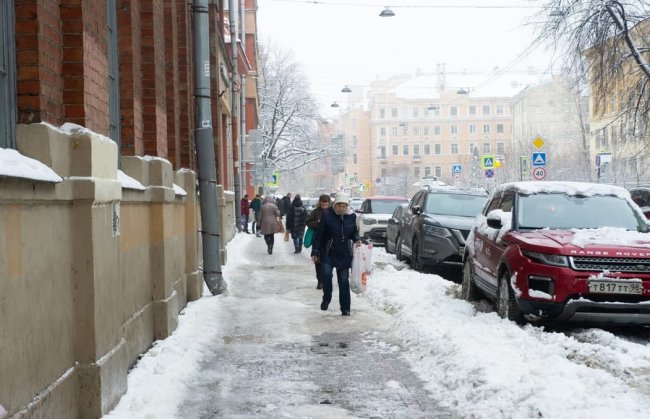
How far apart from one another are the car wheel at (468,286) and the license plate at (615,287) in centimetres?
306

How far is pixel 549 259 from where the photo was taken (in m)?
8.91

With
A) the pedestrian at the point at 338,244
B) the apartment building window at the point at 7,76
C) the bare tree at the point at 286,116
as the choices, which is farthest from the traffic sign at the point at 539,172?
the bare tree at the point at 286,116

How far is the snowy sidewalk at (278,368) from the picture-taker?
635cm

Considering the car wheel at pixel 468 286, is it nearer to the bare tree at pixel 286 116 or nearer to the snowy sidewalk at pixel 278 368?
the snowy sidewalk at pixel 278 368

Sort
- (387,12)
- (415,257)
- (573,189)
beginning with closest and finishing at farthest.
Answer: (573,189), (415,257), (387,12)

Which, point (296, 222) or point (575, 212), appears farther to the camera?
point (296, 222)

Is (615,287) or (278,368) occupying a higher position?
(615,287)

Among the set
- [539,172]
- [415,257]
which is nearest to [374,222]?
[539,172]

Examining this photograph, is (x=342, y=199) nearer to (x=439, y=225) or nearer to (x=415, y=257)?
(x=439, y=225)

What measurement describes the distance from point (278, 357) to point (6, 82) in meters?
4.29

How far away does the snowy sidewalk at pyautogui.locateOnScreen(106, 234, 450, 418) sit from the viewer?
6.35m

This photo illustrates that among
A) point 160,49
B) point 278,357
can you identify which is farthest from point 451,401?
point 160,49

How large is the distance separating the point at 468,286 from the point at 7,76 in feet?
26.7

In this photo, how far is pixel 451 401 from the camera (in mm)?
6465
